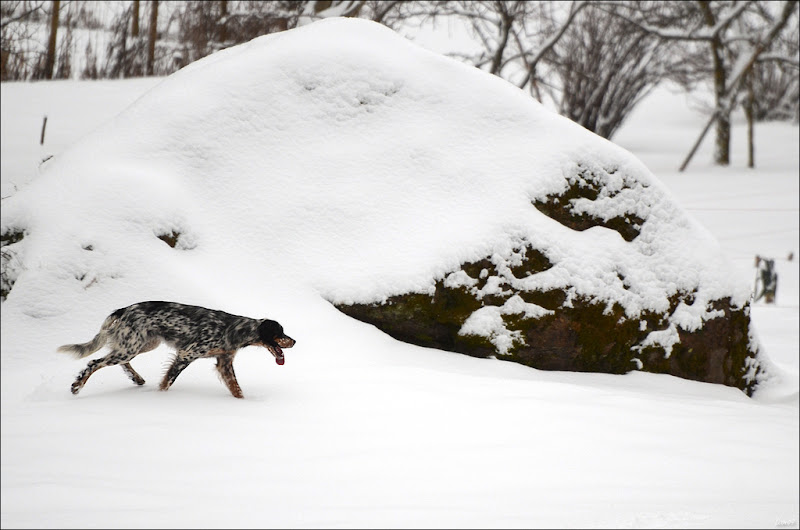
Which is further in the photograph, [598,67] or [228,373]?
[598,67]

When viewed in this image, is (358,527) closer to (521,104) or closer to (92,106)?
(521,104)

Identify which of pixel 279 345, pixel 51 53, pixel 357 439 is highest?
pixel 51 53

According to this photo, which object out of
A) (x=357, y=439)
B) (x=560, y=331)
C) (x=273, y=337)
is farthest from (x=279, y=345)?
(x=560, y=331)

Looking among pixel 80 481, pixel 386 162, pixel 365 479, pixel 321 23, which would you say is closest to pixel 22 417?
pixel 80 481

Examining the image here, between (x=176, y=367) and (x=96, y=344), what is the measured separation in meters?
0.37

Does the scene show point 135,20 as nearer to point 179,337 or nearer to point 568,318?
point 568,318

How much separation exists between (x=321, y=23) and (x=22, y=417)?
3770 millimetres

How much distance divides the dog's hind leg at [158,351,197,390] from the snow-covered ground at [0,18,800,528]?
0.06 m

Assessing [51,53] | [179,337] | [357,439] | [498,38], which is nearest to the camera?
[357,439]

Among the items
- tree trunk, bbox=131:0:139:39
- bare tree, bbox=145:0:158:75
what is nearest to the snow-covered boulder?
bare tree, bbox=145:0:158:75

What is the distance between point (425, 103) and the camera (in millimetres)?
5227

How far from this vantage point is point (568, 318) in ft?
15.3

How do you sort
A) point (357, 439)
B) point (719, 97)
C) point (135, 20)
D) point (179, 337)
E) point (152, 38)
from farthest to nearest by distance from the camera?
point (719, 97)
point (152, 38)
point (135, 20)
point (179, 337)
point (357, 439)

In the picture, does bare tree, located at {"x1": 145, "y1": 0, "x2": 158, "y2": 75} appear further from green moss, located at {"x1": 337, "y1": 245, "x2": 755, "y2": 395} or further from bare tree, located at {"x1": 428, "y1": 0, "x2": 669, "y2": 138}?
green moss, located at {"x1": 337, "y1": 245, "x2": 755, "y2": 395}
